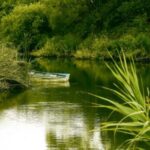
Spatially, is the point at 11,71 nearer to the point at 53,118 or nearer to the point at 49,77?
the point at 49,77

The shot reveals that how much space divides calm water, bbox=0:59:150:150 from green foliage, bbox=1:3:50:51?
30.7 m

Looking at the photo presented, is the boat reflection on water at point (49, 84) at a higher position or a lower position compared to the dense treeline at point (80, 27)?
lower

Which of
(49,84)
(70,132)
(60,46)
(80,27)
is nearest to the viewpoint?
(70,132)

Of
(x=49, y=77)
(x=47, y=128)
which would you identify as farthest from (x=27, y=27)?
(x=47, y=128)

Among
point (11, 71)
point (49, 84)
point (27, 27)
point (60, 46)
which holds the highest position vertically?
point (27, 27)

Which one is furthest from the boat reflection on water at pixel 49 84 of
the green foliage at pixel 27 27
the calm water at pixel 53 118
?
the green foliage at pixel 27 27

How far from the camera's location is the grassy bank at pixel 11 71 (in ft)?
86.2

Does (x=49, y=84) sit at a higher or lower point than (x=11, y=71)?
lower

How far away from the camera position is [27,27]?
62969mm

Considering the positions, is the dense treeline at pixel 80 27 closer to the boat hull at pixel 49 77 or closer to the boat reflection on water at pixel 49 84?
the boat hull at pixel 49 77

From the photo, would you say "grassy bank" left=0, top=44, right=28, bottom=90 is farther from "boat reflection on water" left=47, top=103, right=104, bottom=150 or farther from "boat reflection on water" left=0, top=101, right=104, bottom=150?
"boat reflection on water" left=47, top=103, right=104, bottom=150

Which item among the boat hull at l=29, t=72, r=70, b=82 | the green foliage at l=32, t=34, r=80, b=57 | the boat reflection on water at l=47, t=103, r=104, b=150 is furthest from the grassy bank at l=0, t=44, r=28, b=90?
the green foliage at l=32, t=34, r=80, b=57

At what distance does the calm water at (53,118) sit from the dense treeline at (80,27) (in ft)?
70.2

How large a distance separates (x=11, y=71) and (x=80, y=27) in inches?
1262
